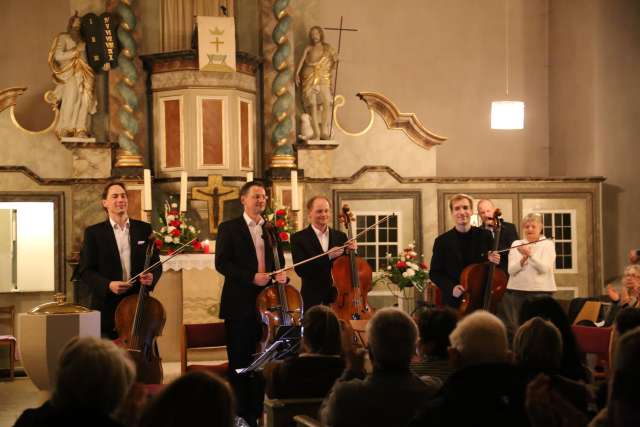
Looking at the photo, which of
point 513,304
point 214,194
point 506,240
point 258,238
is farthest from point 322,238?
point 214,194

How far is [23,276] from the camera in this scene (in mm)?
10352

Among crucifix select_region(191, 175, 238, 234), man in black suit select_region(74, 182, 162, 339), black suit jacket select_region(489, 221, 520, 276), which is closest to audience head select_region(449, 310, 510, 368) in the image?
man in black suit select_region(74, 182, 162, 339)

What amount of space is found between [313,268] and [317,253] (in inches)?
4.0

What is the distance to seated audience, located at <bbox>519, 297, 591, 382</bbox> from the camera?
3.54m

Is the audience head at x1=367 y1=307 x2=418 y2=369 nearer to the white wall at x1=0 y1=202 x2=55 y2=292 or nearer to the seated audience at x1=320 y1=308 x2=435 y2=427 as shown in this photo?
the seated audience at x1=320 y1=308 x2=435 y2=427

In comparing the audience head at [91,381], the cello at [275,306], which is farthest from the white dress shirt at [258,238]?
the audience head at [91,381]

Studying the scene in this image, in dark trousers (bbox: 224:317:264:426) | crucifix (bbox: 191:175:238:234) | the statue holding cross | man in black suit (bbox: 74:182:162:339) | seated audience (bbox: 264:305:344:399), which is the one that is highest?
the statue holding cross

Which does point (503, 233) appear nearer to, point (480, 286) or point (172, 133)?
point (480, 286)

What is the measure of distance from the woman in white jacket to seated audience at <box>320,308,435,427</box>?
4.22 metres

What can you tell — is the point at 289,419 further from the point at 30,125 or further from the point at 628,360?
the point at 30,125

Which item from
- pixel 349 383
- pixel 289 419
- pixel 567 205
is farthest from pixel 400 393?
pixel 567 205

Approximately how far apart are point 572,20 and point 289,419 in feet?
32.4

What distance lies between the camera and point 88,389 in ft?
7.47

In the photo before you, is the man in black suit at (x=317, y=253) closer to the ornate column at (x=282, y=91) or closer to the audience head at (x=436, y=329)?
the audience head at (x=436, y=329)
